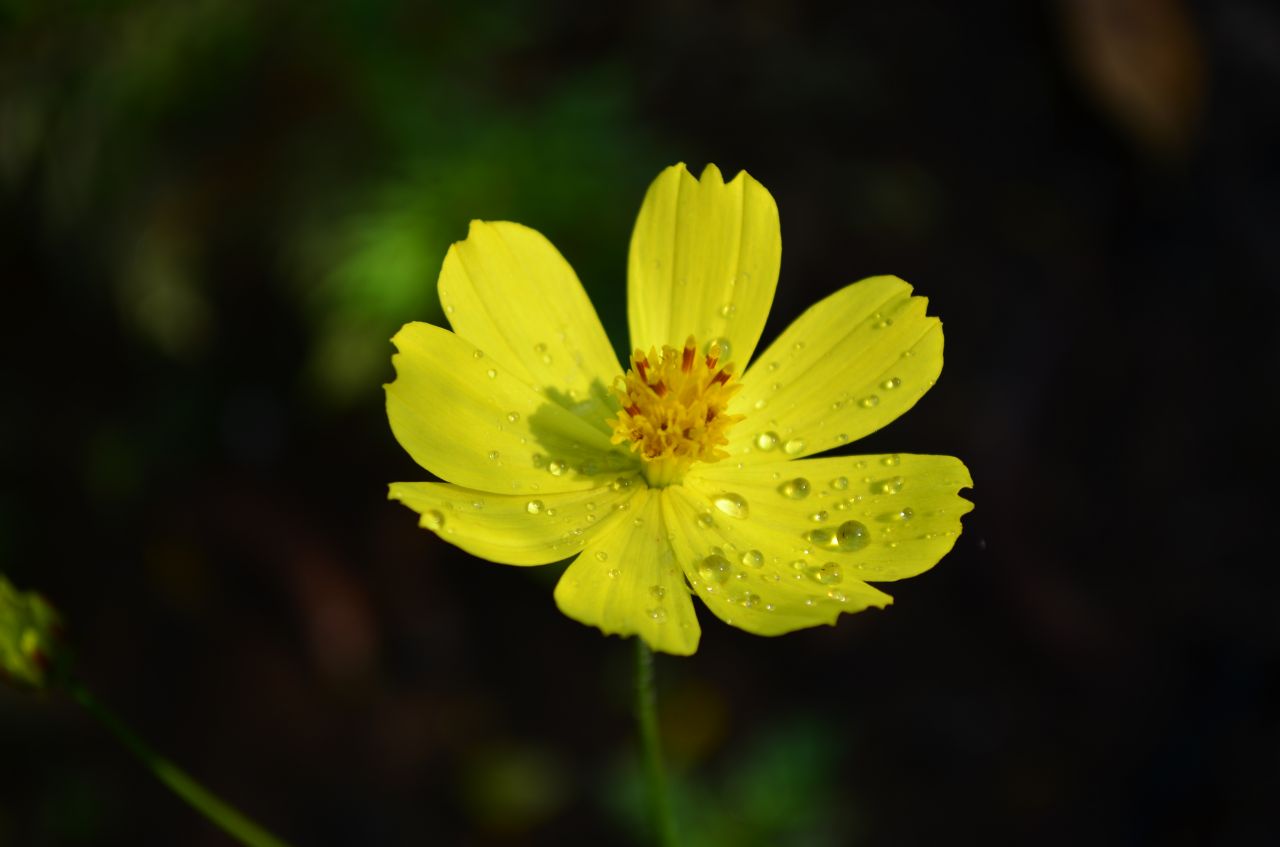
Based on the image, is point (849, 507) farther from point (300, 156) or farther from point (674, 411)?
point (300, 156)

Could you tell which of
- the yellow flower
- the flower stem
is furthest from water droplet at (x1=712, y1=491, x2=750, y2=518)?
the flower stem

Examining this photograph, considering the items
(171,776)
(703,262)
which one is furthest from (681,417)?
(171,776)

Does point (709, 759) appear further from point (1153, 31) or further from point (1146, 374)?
point (1153, 31)

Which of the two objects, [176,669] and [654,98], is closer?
[176,669]

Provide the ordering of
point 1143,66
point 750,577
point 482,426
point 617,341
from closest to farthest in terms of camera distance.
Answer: point 750,577
point 482,426
point 617,341
point 1143,66

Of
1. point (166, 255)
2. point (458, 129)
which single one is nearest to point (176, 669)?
point (166, 255)

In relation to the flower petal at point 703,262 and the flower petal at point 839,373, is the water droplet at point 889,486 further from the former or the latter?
the flower petal at point 703,262

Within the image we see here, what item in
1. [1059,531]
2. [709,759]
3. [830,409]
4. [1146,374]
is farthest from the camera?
[1146,374]

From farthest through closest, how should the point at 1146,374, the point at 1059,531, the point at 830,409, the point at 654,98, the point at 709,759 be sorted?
the point at 654,98
the point at 1146,374
the point at 1059,531
the point at 709,759
the point at 830,409
